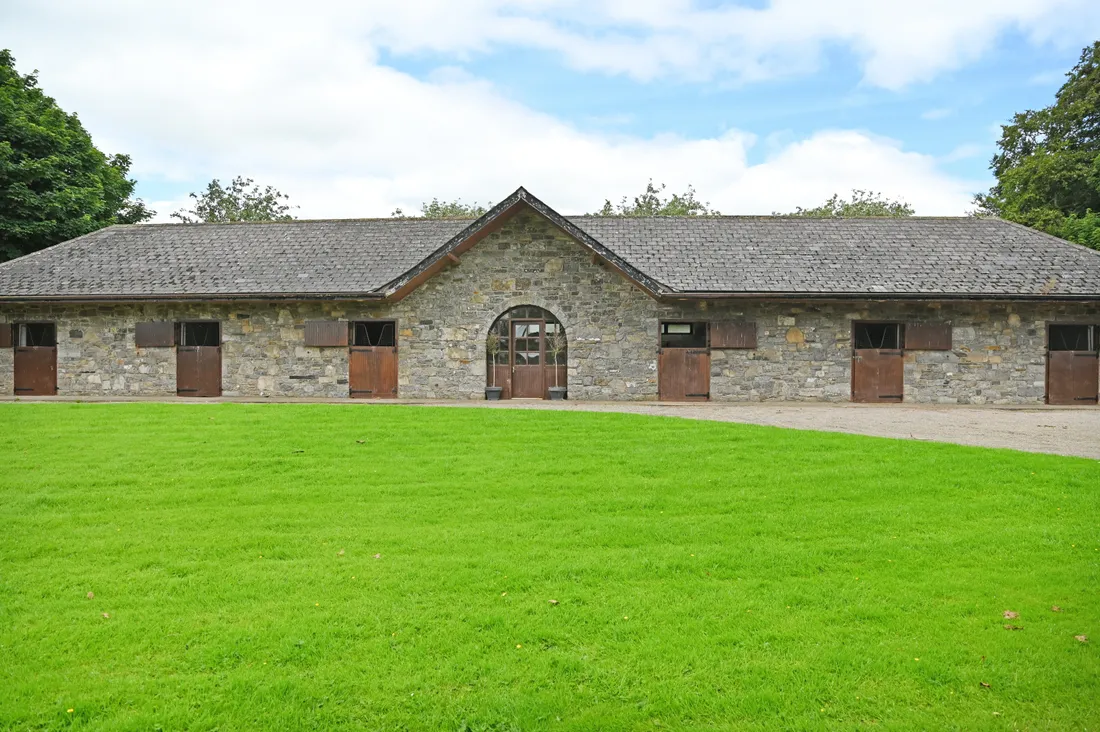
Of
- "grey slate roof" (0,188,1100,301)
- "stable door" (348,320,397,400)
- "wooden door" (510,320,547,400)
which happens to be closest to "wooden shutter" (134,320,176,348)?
"grey slate roof" (0,188,1100,301)

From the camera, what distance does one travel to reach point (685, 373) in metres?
18.8

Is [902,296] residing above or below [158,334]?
above

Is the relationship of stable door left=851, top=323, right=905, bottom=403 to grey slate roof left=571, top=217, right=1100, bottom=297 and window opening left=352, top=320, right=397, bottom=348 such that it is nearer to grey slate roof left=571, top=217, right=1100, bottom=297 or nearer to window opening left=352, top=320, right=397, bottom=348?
grey slate roof left=571, top=217, right=1100, bottom=297

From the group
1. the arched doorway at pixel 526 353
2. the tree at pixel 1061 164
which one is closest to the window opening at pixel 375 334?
the arched doorway at pixel 526 353

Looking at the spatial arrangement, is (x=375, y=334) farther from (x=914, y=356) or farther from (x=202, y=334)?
(x=914, y=356)

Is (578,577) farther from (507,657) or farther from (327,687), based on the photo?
(327,687)

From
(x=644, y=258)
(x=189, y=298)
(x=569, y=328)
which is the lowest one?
(x=569, y=328)

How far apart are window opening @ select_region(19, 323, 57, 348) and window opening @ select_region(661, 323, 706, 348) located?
50.7ft

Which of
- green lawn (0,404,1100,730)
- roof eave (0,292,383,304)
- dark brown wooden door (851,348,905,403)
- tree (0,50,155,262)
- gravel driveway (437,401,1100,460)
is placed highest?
tree (0,50,155,262)

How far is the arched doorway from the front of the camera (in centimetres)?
1900

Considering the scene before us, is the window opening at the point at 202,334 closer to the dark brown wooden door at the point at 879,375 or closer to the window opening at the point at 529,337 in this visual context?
the window opening at the point at 529,337

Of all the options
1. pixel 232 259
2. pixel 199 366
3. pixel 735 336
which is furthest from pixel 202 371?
pixel 735 336

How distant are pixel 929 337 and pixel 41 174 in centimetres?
2910

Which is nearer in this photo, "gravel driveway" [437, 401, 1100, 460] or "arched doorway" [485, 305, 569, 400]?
"gravel driveway" [437, 401, 1100, 460]
